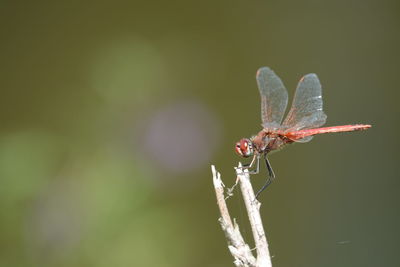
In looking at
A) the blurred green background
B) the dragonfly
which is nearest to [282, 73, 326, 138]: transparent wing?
the dragonfly

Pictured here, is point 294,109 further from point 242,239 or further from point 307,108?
point 242,239

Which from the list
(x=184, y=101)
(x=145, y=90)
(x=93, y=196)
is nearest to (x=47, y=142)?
(x=93, y=196)

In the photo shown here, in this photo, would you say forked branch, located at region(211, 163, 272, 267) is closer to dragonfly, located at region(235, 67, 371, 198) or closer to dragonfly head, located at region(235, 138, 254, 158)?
dragonfly head, located at region(235, 138, 254, 158)

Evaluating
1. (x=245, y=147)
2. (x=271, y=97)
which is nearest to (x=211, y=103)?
(x=271, y=97)

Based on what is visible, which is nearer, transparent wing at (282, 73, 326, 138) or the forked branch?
the forked branch

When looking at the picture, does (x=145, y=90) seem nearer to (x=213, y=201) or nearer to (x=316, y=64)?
(x=213, y=201)
